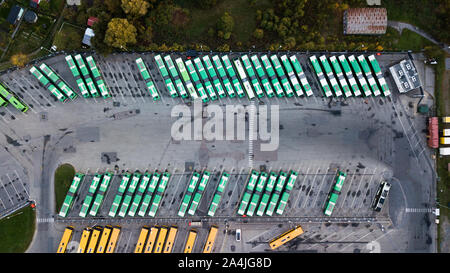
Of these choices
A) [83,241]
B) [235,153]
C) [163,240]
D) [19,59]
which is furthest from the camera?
[235,153]

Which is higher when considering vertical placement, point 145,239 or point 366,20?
point 366,20

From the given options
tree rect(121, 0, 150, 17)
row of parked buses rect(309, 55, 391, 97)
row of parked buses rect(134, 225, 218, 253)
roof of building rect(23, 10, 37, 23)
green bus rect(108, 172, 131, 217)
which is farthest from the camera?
row of parked buses rect(134, 225, 218, 253)

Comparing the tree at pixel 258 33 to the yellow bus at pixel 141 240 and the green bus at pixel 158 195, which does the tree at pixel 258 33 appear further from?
the yellow bus at pixel 141 240

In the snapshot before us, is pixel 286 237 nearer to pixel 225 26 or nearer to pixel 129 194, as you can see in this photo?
pixel 129 194

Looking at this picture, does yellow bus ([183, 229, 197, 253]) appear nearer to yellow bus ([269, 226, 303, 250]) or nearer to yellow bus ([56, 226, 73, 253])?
yellow bus ([269, 226, 303, 250])

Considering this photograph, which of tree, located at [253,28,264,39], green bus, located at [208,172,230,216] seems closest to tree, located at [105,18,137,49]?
tree, located at [253,28,264,39]

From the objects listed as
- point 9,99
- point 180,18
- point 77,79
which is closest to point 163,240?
point 77,79
